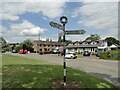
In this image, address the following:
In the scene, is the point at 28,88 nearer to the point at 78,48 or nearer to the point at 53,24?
the point at 53,24

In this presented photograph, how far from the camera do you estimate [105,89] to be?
490 centimetres

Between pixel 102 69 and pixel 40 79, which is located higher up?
pixel 40 79

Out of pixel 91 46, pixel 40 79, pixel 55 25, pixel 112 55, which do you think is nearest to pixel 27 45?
pixel 91 46

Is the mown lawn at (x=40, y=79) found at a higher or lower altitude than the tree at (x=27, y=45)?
lower

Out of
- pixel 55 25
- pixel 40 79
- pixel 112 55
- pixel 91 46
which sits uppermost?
pixel 55 25

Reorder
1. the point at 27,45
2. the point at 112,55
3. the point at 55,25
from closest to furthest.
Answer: the point at 55,25 < the point at 112,55 < the point at 27,45

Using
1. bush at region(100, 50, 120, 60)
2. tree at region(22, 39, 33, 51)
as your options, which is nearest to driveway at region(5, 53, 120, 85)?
bush at region(100, 50, 120, 60)

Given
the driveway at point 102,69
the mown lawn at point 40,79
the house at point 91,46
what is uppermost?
the house at point 91,46

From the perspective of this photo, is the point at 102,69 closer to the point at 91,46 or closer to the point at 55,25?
the point at 55,25

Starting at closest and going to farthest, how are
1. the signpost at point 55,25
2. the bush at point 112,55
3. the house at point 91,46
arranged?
the signpost at point 55,25 < the bush at point 112,55 < the house at point 91,46

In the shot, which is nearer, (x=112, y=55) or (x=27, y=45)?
(x=112, y=55)

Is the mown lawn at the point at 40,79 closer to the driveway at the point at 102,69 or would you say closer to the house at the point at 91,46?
the driveway at the point at 102,69

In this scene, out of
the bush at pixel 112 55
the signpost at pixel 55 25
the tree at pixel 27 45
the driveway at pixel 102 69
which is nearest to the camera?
the signpost at pixel 55 25

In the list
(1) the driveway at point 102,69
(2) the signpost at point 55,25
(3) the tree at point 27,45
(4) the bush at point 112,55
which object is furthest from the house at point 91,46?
(2) the signpost at point 55,25
